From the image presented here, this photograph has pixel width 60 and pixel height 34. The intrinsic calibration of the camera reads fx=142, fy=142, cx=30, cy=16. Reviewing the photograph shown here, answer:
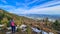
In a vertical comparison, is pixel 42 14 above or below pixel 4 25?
above

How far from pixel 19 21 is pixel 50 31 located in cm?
46

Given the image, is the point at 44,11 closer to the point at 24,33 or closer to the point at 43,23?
the point at 43,23

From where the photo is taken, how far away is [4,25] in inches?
79.0

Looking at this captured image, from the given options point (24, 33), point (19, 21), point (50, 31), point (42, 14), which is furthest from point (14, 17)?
point (50, 31)

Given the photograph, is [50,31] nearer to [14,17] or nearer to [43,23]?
[43,23]

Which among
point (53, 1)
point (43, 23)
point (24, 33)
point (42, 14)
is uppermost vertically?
point (53, 1)

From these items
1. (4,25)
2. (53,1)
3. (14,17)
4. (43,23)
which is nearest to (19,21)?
(14,17)

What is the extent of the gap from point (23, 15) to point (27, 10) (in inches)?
3.6

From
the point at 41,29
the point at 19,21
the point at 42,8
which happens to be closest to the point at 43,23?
the point at 41,29

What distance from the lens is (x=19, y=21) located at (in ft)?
6.66

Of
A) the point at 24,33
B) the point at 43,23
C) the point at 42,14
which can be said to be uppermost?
the point at 42,14

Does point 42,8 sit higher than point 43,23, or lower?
higher

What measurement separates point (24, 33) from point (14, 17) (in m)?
0.27

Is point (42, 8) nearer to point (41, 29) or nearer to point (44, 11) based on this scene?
point (44, 11)
